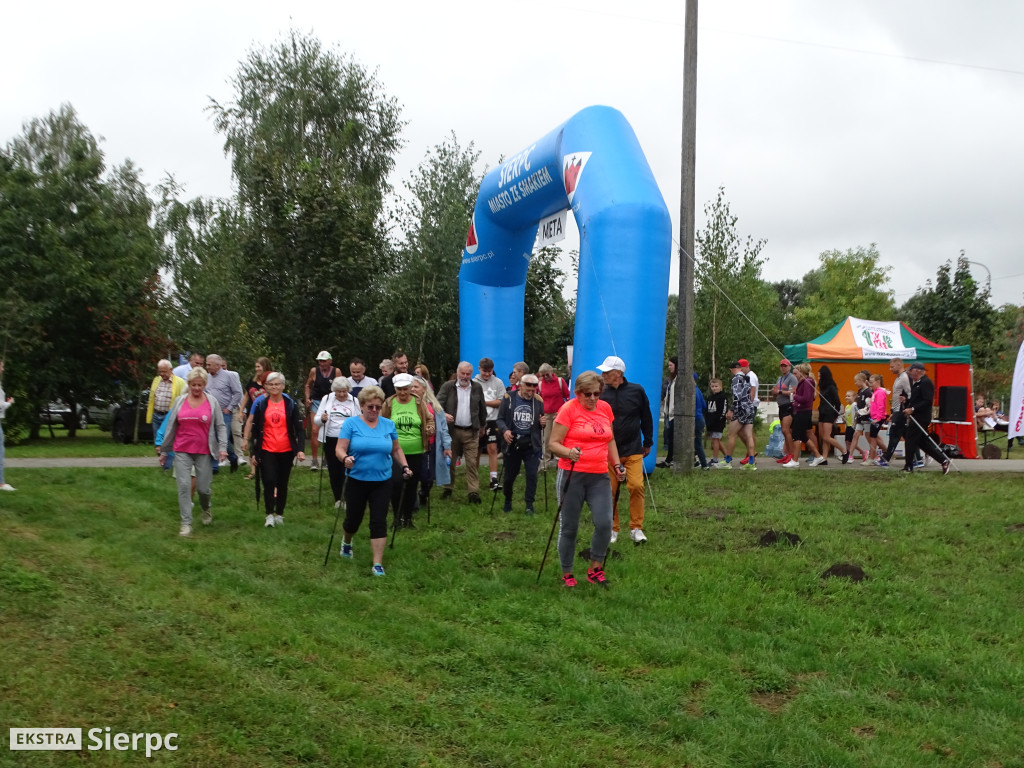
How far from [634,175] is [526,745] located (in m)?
9.18

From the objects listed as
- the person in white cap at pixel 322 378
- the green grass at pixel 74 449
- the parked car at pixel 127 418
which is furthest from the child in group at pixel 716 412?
the parked car at pixel 127 418

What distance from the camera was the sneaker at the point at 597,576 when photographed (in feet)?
25.7

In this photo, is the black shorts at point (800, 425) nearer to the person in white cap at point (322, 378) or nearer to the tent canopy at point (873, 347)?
the tent canopy at point (873, 347)

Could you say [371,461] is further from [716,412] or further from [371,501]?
[716,412]

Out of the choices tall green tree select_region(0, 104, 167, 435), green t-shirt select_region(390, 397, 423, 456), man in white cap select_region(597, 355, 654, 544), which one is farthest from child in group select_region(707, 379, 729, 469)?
tall green tree select_region(0, 104, 167, 435)

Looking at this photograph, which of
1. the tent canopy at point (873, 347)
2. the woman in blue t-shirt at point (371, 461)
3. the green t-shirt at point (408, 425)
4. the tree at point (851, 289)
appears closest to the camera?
the woman in blue t-shirt at point (371, 461)

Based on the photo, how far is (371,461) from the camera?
8.27 meters

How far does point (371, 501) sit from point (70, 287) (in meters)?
16.0

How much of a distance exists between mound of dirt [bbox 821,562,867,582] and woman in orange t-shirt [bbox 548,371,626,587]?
1967mm

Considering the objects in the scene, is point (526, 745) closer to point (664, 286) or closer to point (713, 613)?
point (713, 613)

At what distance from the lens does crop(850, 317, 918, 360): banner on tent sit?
19.3 meters

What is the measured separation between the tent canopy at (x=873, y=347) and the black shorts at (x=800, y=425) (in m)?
3.80

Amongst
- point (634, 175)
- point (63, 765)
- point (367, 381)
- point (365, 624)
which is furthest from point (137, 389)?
point (63, 765)

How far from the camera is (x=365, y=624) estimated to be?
22.0 ft
